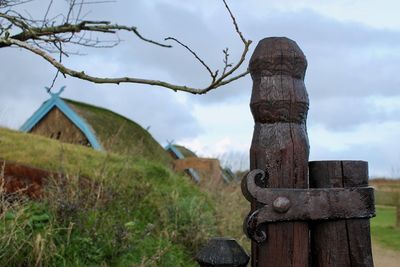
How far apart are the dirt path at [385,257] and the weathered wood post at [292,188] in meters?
7.86

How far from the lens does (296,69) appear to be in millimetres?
2613

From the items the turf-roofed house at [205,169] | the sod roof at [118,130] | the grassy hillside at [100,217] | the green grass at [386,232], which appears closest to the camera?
the grassy hillside at [100,217]

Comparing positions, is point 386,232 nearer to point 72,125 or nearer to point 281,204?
point 72,125

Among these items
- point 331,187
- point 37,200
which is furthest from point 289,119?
point 37,200

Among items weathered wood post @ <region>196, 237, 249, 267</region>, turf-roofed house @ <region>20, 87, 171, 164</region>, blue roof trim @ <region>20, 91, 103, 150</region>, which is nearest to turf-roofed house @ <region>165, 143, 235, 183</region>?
turf-roofed house @ <region>20, 87, 171, 164</region>

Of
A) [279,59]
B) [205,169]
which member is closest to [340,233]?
[279,59]

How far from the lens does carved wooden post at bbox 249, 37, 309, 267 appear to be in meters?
2.50

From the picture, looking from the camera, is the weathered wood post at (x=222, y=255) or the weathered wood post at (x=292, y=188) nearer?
the weathered wood post at (x=292, y=188)

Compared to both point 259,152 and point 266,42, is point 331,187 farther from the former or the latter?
point 266,42

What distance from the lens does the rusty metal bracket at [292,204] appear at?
2461 millimetres

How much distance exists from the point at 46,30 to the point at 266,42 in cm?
362

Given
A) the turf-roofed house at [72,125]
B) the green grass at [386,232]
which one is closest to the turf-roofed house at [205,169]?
the turf-roofed house at [72,125]

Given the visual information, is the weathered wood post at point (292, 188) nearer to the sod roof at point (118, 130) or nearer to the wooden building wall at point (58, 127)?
the sod roof at point (118, 130)

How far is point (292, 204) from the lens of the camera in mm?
2475
